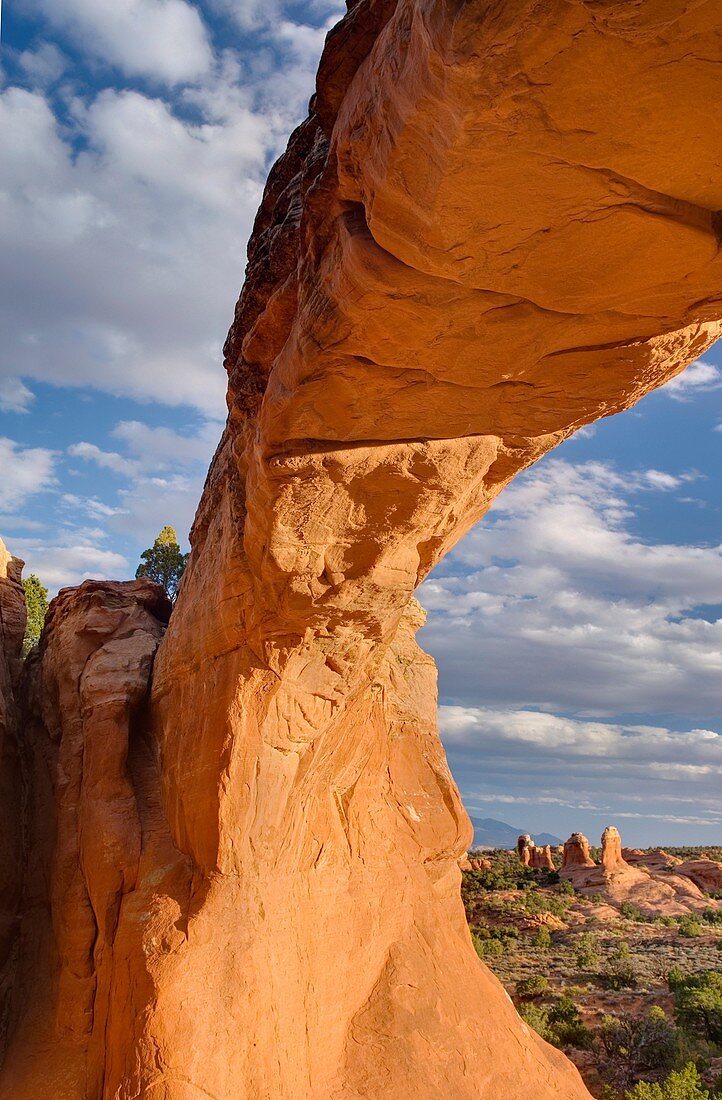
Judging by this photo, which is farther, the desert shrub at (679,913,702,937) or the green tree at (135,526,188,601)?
the desert shrub at (679,913,702,937)

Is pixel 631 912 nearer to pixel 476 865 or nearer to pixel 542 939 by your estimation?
pixel 542 939

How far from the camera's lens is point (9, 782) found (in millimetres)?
10766

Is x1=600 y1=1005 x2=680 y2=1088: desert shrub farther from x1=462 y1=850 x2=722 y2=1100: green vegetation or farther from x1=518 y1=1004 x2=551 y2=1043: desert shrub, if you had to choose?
x1=518 y1=1004 x2=551 y2=1043: desert shrub

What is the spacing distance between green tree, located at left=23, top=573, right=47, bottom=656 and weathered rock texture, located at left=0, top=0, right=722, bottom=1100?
31.1ft

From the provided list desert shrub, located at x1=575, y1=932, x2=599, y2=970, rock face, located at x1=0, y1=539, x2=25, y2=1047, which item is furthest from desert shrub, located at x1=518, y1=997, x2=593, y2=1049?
rock face, located at x1=0, y1=539, x2=25, y2=1047

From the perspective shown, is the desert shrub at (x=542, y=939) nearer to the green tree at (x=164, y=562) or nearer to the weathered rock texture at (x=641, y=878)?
the weathered rock texture at (x=641, y=878)

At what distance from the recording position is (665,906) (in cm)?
4225

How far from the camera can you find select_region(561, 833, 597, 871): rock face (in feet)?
174

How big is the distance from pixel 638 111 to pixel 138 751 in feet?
30.0

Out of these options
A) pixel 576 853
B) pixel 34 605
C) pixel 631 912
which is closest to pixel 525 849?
pixel 576 853

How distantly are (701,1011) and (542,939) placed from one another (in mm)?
11005

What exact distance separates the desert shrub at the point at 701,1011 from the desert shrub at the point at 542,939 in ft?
31.0

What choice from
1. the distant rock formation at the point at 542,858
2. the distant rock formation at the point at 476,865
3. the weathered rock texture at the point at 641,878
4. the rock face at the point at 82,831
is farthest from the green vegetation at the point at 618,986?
the distant rock formation at the point at 542,858

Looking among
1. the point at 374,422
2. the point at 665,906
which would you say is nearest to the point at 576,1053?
the point at 374,422
